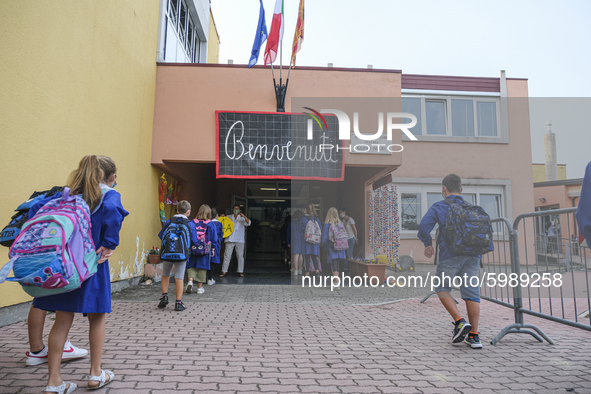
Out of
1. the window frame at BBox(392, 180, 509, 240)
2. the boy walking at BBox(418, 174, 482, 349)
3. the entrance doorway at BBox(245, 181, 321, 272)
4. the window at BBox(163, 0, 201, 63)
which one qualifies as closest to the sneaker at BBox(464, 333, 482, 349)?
the boy walking at BBox(418, 174, 482, 349)

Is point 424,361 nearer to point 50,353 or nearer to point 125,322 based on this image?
point 50,353

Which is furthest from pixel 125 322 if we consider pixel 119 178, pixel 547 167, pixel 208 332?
pixel 547 167

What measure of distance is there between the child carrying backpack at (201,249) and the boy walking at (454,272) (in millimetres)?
4213

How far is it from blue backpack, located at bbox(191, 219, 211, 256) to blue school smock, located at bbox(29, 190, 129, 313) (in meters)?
4.14

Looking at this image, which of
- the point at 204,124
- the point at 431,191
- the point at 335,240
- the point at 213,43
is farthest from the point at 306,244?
the point at 213,43

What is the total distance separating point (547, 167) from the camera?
28.2 m

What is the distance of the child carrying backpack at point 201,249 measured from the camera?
7.06 meters

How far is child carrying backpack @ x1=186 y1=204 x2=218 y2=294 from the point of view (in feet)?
23.2

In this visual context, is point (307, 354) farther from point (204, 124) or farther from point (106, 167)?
point (204, 124)

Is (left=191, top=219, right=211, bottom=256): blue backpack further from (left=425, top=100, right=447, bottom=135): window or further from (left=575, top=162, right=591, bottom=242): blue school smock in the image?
(left=425, top=100, right=447, bottom=135): window

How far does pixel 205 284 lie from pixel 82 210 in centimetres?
622

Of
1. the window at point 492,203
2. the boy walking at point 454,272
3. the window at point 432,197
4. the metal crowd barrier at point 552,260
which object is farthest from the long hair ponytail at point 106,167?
the window at point 492,203

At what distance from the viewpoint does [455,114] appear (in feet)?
45.1

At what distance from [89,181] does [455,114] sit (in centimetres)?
1339
